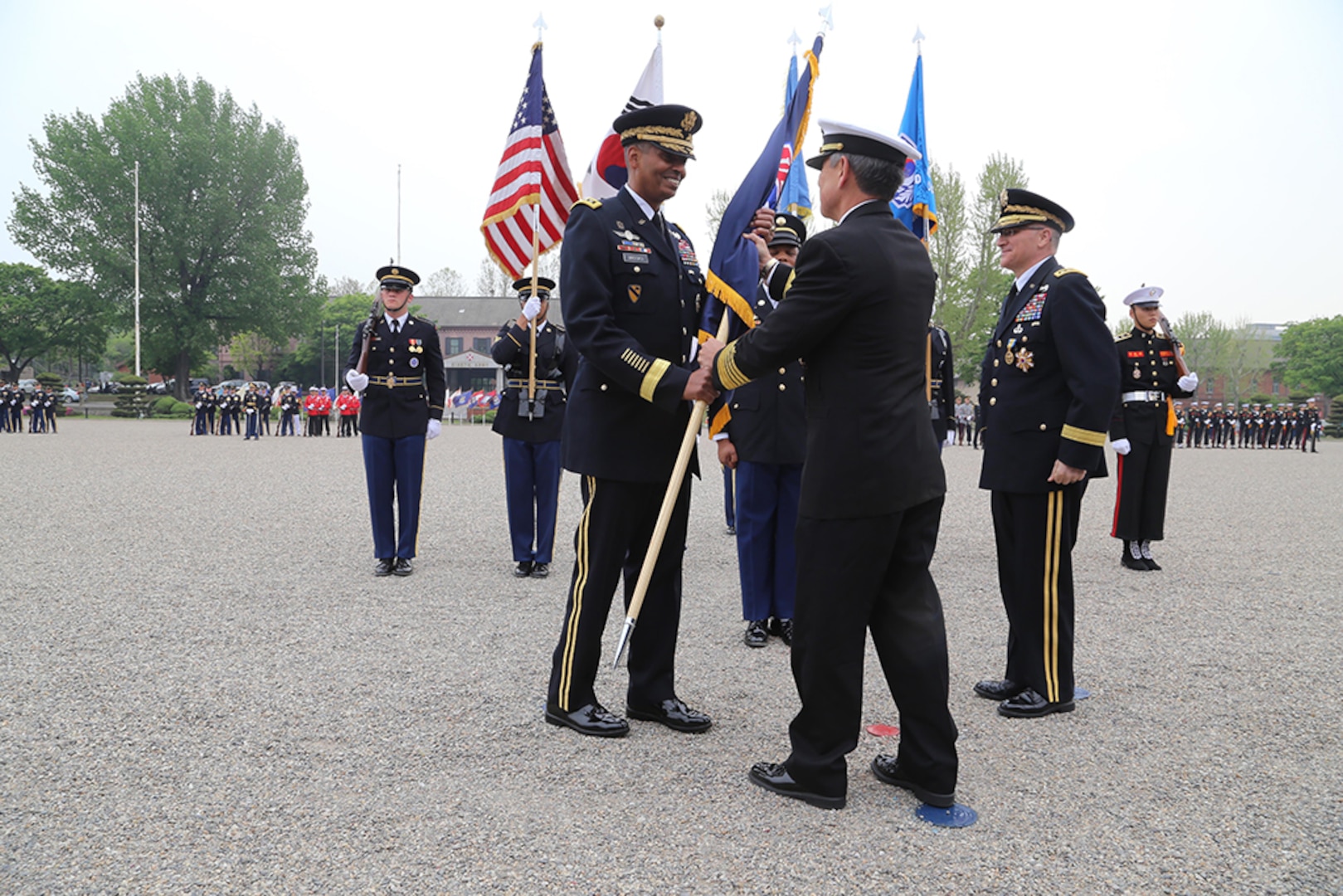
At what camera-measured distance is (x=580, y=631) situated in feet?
12.9

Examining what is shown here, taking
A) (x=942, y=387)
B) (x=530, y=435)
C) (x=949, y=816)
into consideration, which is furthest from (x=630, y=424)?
(x=942, y=387)

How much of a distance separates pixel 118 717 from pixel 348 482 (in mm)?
10979

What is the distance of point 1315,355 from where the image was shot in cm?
8456

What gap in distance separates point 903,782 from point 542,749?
4.55 feet

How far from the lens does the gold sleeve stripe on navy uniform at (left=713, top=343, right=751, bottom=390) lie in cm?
339

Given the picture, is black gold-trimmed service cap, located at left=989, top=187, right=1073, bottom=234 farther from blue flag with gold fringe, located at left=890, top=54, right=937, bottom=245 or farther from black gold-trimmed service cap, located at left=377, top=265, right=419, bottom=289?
black gold-trimmed service cap, located at left=377, top=265, right=419, bottom=289

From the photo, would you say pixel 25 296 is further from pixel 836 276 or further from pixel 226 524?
pixel 836 276

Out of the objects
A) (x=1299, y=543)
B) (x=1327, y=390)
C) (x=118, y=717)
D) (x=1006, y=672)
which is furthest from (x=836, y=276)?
(x=1327, y=390)

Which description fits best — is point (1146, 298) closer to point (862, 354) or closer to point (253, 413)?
point (862, 354)

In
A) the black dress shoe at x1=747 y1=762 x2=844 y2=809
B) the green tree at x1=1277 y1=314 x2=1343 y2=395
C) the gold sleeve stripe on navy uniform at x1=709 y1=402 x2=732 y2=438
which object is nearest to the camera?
the black dress shoe at x1=747 y1=762 x2=844 y2=809

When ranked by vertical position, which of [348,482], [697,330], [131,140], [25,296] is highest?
[131,140]

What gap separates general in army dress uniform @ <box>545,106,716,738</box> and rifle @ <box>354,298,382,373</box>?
13.5 ft

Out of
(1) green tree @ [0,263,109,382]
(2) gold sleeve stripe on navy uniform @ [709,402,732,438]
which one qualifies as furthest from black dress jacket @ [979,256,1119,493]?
(1) green tree @ [0,263,109,382]

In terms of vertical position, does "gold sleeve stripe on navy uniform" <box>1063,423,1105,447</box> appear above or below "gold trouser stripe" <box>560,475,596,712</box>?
above
